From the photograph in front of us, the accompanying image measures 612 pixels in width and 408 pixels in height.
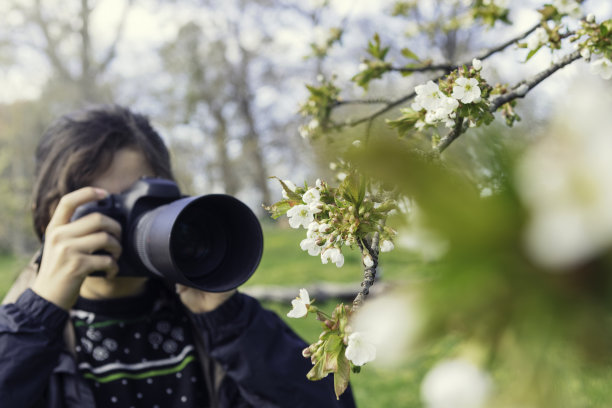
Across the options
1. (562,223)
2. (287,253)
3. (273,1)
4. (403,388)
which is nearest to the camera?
(562,223)

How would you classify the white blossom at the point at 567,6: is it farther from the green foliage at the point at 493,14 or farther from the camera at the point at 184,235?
the camera at the point at 184,235

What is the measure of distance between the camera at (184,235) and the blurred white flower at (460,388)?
67 cm

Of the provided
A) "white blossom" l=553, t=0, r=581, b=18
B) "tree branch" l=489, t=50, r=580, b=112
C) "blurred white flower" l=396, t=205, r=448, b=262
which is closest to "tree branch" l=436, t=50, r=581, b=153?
"tree branch" l=489, t=50, r=580, b=112

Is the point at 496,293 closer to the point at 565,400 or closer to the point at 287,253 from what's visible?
the point at 565,400

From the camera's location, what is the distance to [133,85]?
10117 mm

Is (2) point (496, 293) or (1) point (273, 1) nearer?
(2) point (496, 293)

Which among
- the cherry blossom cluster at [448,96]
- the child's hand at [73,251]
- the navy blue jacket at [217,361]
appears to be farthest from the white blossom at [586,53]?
the child's hand at [73,251]

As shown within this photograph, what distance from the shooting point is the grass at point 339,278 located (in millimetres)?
446

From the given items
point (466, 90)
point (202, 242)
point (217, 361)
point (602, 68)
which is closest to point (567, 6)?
point (602, 68)

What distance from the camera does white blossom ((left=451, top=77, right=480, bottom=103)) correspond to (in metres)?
0.48

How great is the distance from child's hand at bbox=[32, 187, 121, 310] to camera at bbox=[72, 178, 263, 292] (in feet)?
0.08

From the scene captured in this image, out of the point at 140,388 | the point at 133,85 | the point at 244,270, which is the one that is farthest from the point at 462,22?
the point at 133,85

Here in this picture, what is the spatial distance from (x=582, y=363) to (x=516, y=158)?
0.08 m

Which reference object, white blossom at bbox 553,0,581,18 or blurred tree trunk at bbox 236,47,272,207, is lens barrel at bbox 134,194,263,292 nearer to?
white blossom at bbox 553,0,581,18
